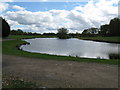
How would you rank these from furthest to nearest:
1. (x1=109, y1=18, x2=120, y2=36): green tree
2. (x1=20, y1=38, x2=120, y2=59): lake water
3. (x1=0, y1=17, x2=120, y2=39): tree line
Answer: (x1=109, y1=18, x2=120, y2=36): green tree < (x1=0, y1=17, x2=120, y2=39): tree line < (x1=20, y1=38, x2=120, y2=59): lake water

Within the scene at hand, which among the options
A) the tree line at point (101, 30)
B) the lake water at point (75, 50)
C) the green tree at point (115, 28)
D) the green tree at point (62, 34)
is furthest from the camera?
the green tree at point (62, 34)

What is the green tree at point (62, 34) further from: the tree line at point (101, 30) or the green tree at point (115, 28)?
the green tree at point (115, 28)

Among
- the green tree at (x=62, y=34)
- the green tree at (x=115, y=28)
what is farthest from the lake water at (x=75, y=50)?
the green tree at (x=62, y=34)

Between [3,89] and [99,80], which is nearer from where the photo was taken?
[3,89]

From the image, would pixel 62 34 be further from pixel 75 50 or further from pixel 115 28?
pixel 75 50

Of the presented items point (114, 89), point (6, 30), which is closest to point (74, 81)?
point (114, 89)

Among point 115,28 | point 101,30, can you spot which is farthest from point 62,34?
point 115,28

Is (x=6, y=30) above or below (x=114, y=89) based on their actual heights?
above

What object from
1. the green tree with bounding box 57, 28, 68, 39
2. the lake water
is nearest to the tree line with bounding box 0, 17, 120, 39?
the green tree with bounding box 57, 28, 68, 39

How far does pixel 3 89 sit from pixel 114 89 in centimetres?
435

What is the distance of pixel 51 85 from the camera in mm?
5047

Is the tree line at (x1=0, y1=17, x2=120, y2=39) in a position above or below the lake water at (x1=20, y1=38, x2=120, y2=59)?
above

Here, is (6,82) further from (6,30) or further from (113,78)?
(6,30)

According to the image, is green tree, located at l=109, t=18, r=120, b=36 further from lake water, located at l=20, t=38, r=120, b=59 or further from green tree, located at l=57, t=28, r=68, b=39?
lake water, located at l=20, t=38, r=120, b=59
